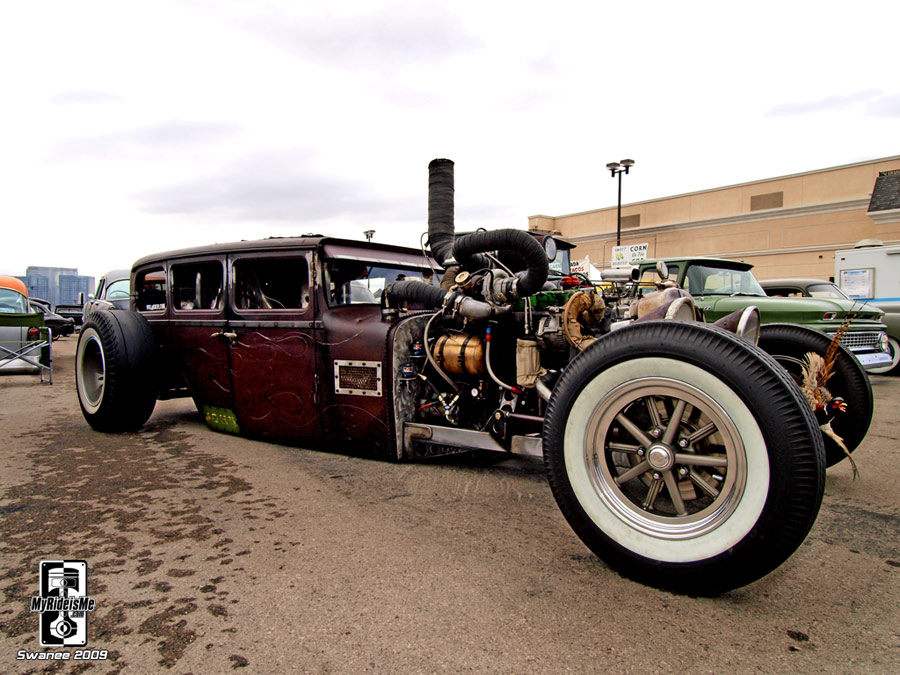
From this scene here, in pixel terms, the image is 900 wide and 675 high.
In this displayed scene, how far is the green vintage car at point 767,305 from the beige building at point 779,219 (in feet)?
52.3

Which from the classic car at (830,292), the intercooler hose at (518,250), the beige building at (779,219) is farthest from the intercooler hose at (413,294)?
the beige building at (779,219)

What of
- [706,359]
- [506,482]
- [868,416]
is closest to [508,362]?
[506,482]

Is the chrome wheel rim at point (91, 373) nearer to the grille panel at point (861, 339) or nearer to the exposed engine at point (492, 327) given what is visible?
the exposed engine at point (492, 327)

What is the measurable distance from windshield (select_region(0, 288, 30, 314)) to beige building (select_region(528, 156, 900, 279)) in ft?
81.6

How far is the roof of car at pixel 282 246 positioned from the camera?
3.77 metres

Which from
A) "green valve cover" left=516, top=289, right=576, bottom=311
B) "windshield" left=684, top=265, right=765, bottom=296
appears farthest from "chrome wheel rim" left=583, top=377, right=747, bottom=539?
"windshield" left=684, top=265, right=765, bottom=296

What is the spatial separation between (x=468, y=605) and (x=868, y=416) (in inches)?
109

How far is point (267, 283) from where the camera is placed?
4207 mm

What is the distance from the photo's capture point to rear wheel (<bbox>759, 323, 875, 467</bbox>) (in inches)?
123

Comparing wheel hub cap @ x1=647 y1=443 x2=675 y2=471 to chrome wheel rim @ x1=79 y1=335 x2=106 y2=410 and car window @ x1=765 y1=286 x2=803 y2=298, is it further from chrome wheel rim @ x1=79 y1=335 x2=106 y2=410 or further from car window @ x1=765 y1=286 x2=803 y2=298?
car window @ x1=765 y1=286 x2=803 y2=298

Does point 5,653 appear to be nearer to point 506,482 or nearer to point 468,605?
point 468,605

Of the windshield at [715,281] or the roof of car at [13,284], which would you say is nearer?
the windshield at [715,281]

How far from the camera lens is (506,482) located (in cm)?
324

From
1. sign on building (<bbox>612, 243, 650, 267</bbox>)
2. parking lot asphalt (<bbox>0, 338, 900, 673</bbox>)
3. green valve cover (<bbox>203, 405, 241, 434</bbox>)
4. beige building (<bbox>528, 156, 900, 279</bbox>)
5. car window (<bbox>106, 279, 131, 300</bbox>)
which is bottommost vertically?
parking lot asphalt (<bbox>0, 338, 900, 673</bbox>)
